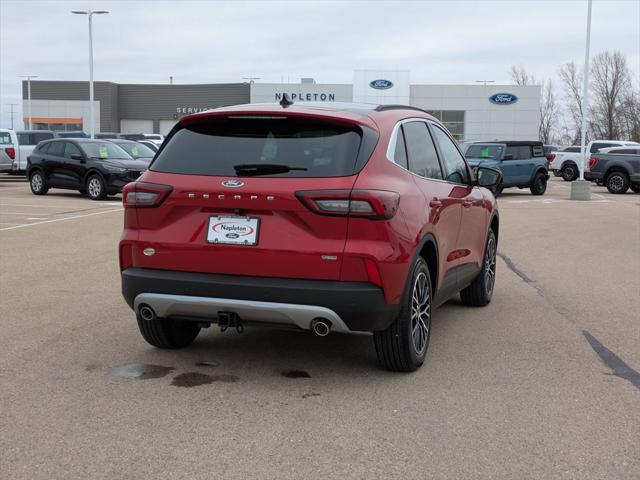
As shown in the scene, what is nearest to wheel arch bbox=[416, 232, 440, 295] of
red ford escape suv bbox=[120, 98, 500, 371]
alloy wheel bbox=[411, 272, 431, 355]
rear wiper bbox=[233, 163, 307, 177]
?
red ford escape suv bbox=[120, 98, 500, 371]

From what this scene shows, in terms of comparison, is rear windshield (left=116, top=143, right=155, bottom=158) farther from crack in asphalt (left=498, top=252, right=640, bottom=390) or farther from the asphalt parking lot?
crack in asphalt (left=498, top=252, right=640, bottom=390)

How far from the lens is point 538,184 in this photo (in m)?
27.5

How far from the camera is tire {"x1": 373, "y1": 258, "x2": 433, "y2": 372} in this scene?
5078 millimetres

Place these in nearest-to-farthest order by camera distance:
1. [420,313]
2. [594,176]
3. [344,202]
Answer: [344,202] < [420,313] < [594,176]

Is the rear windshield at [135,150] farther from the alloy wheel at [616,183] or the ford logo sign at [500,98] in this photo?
the ford logo sign at [500,98]

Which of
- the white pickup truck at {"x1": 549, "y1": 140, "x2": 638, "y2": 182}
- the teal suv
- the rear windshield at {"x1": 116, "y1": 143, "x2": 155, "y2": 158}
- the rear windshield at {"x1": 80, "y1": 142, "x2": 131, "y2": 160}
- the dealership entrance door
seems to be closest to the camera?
the rear windshield at {"x1": 80, "y1": 142, "x2": 131, "y2": 160}

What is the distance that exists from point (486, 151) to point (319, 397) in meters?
22.9

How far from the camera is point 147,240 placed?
Result: 201 inches

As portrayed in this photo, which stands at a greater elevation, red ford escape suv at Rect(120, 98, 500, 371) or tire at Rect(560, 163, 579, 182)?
red ford escape suv at Rect(120, 98, 500, 371)

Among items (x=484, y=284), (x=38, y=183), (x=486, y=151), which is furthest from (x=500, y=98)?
(x=484, y=284)

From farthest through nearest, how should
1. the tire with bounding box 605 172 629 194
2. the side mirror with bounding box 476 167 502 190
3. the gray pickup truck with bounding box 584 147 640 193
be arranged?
the tire with bounding box 605 172 629 194, the gray pickup truck with bounding box 584 147 640 193, the side mirror with bounding box 476 167 502 190

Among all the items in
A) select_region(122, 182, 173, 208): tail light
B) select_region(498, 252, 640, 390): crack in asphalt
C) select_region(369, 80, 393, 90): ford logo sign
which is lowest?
select_region(498, 252, 640, 390): crack in asphalt

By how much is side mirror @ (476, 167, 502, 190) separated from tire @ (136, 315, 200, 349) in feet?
9.35

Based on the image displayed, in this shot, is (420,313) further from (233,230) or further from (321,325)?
(233,230)
